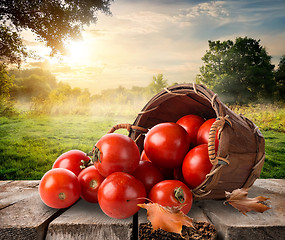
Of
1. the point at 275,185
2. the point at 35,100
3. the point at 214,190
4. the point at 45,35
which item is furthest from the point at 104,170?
the point at 35,100

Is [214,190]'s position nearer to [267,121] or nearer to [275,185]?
[275,185]

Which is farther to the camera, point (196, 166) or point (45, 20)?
point (45, 20)

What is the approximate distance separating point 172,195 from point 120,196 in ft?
0.77

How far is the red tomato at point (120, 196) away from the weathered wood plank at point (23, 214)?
0.96 feet

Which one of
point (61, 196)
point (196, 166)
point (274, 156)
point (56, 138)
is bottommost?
point (274, 156)

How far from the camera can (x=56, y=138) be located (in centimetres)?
549

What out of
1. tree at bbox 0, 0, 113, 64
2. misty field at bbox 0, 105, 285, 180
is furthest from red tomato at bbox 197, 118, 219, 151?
tree at bbox 0, 0, 113, 64

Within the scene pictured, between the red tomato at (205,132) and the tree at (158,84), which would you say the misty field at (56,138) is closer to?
the tree at (158,84)

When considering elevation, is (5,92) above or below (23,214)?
above

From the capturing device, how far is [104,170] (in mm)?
1288

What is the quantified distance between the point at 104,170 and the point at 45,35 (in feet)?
16.1

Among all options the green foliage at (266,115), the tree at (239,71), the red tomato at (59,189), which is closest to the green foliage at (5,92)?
the red tomato at (59,189)

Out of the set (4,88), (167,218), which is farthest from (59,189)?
(4,88)

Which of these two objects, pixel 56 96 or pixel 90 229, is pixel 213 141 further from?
pixel 56 96
